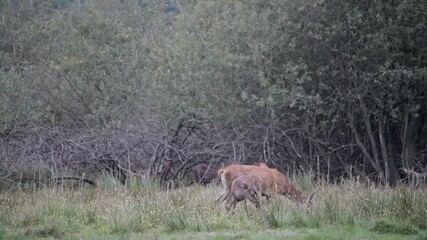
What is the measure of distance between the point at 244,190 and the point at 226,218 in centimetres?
156

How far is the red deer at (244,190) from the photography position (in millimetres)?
13763

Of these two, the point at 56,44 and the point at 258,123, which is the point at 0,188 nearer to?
the point at 258,123

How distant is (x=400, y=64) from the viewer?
19.6 meters

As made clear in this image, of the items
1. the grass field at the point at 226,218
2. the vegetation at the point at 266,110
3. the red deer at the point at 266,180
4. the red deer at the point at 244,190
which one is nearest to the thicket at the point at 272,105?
the vegetation at the point at 266,110

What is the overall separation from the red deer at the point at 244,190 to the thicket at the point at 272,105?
4.57 metres

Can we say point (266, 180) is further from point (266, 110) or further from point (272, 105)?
point (266, 110)

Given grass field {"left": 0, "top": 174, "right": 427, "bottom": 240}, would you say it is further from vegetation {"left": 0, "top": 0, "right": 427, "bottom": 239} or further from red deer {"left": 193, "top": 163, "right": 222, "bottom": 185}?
red deer {"left": 193, "top": 163, "right": 222, "bottom": 185}

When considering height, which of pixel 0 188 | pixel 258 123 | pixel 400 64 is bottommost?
pixel 0 188

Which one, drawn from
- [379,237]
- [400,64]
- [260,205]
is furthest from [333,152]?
[379,237]

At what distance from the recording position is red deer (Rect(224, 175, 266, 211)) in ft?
45.2

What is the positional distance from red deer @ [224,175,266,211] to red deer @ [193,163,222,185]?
226 inches

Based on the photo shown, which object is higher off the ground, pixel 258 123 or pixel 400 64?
pixel 400 64

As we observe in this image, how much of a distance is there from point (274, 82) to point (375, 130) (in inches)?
132

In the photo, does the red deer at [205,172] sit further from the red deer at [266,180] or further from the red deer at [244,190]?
the red deer at [244,190]
